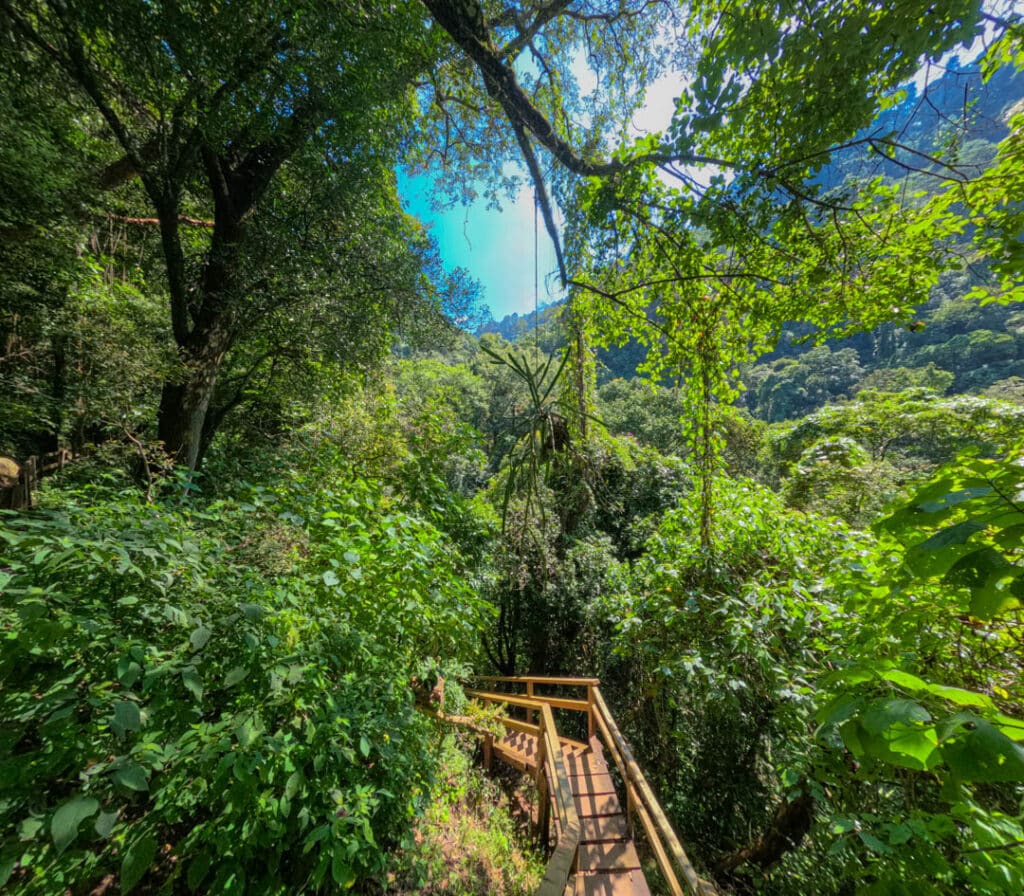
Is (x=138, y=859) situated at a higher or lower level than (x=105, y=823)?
lower

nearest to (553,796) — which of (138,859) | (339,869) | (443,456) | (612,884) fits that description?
(612,884)

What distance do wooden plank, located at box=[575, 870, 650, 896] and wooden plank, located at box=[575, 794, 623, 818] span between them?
0.60 metres

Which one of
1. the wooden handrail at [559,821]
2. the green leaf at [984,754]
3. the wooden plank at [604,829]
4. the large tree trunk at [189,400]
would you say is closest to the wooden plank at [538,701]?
the wooden handrail at [559,821]

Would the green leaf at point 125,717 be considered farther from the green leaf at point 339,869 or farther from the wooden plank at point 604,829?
the wooden plank at point 604,829

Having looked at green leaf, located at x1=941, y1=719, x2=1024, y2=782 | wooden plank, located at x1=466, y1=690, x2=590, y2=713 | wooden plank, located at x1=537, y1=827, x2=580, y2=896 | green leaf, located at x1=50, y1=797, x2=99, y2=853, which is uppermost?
green leaf, located at x1=941, y1=719, x2=1024, y2=782

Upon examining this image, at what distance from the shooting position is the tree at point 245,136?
2709mm

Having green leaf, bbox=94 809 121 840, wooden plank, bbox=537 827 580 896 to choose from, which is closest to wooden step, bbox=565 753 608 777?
wooden plank, bbox=537 827 580 896

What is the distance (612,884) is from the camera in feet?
8.75

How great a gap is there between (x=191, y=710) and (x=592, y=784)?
3945 mm

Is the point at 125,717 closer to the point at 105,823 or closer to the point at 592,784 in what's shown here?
the point at 105,823

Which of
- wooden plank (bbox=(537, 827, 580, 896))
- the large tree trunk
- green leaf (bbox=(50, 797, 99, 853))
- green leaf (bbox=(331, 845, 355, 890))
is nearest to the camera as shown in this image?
green leaf (bbox=(50, 797, 99, 853))

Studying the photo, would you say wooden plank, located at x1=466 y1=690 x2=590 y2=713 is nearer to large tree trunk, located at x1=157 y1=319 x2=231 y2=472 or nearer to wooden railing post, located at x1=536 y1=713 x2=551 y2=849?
wooden railing post, located at x1=536 y1=713 x2=551 y2=849

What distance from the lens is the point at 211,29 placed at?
2643 mm

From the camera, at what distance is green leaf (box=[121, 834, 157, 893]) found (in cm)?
114
